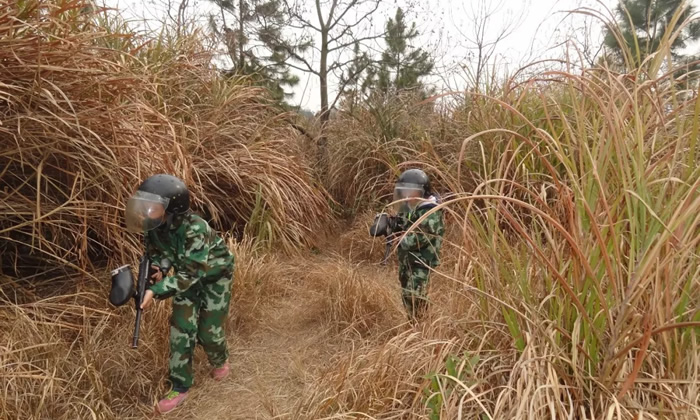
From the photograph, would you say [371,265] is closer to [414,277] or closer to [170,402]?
[414,277]

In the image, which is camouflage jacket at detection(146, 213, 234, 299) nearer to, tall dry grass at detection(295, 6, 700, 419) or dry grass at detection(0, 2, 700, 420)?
dry grass at detection(0, 2, 700, 420)

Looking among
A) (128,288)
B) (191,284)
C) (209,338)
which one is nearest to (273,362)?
(209,338)

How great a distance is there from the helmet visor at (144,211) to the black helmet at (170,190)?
36mm

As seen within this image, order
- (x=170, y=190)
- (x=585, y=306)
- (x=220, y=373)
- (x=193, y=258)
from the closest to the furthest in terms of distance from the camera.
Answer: (x=585, y=306), (x=170, y=190), (x=193, y=258), (x=220, y=373)

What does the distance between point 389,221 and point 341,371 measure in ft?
3.78

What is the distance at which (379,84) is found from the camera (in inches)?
303

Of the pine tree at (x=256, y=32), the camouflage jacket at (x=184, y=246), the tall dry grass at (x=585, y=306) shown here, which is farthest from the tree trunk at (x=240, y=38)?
the tall dry grass at (x=585, y=306)

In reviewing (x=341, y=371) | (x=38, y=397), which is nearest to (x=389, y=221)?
(x=341, y=371)

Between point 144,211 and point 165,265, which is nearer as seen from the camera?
point 144,211

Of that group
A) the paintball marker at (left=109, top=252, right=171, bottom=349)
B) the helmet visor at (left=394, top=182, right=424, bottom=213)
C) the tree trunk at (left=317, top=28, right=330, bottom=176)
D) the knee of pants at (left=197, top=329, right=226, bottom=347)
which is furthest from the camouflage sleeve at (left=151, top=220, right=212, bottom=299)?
the tree trunk at (left=317, top=28, right=330, bottom=176)

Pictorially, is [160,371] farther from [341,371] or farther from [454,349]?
[454,349]

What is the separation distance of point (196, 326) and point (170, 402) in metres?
0.39

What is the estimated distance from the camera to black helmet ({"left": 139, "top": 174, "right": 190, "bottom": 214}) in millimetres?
2059

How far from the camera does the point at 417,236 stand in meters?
2.65
